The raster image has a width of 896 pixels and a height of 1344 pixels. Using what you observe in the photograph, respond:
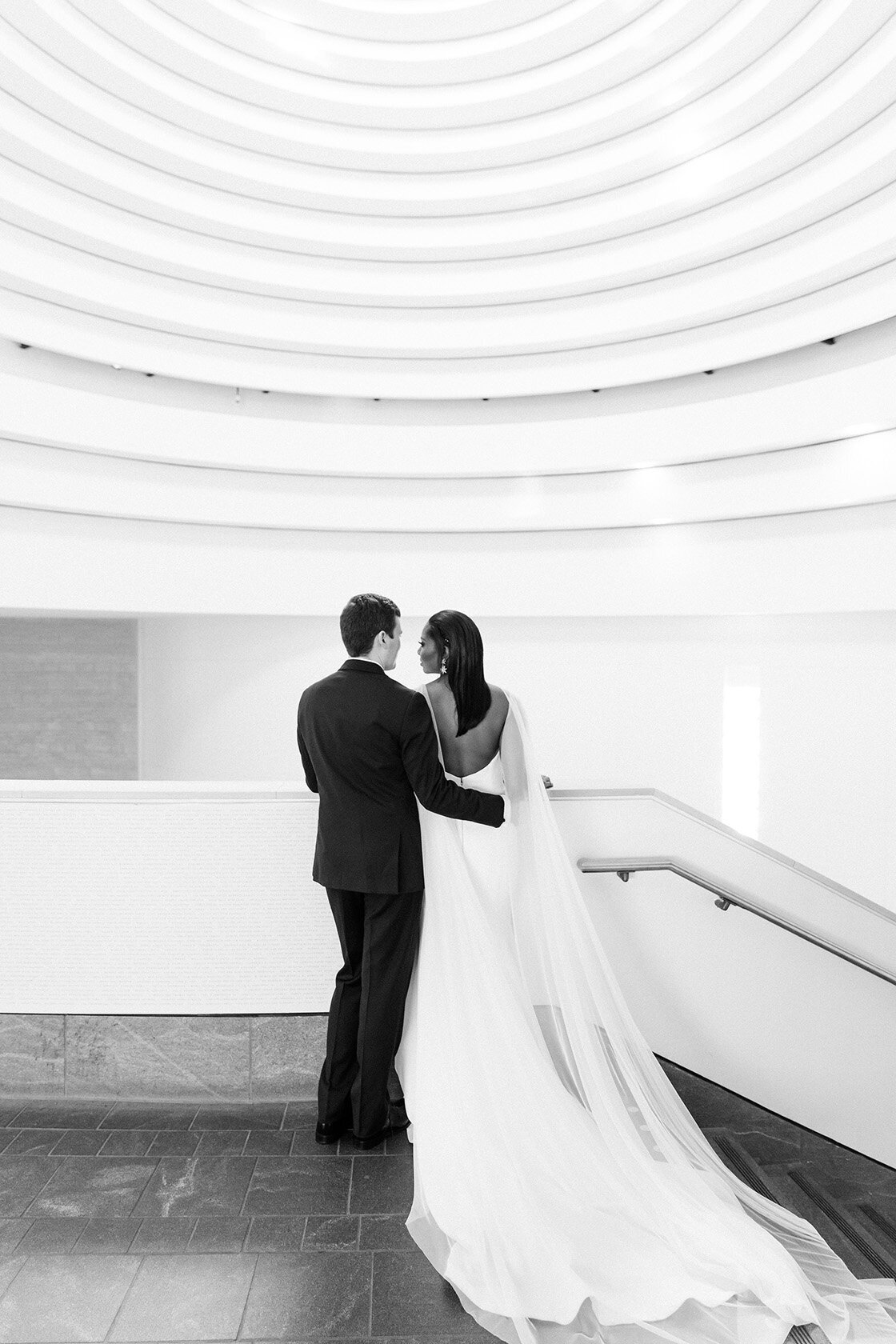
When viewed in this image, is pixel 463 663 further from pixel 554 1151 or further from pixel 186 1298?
pixel 186 1298

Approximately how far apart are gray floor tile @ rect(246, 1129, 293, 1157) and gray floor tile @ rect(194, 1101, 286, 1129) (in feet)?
0.13

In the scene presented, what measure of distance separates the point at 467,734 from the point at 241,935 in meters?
1.28

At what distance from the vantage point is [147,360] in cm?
711

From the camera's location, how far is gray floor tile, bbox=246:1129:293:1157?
310 centimetres

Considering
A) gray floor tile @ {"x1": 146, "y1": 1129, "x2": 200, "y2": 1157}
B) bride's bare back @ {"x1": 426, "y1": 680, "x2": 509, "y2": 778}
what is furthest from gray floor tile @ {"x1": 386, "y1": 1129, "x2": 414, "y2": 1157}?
bride's bare back @ {"x1": 426, "y1": 680, "x2": 509, "y2": 778}

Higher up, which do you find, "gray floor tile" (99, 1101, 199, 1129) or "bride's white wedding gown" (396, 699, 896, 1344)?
"bride's white wedding gown" (396, 699, 896, 1344)

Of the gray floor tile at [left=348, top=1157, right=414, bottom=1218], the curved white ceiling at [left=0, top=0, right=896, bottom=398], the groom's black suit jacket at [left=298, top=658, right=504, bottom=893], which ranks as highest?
the curved white ceiling at [left=0, top=0, right=896, bottom=398]

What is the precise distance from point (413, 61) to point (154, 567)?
421cm

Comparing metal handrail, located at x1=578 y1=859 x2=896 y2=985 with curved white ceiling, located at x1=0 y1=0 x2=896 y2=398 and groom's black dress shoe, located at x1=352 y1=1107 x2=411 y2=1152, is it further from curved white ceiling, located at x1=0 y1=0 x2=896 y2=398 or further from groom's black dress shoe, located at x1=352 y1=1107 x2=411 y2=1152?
curved white ceiling, located at x1=0 y1=0 x2=896 y2=398

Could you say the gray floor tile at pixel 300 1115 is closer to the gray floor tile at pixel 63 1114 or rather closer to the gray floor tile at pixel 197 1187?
the gray floor tile at pixel 197 1187

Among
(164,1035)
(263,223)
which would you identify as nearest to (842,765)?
(164,1035)

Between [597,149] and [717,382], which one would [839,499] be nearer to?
[717,382]

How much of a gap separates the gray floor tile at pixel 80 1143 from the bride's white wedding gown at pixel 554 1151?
42.3 inches

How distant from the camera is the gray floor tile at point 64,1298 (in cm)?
219
